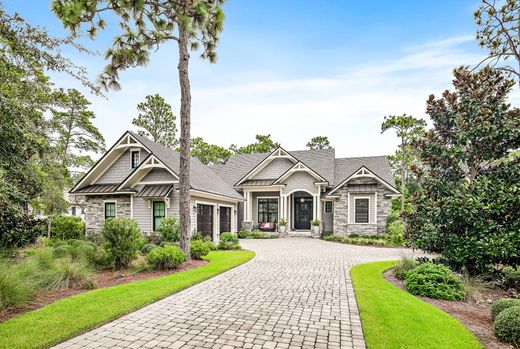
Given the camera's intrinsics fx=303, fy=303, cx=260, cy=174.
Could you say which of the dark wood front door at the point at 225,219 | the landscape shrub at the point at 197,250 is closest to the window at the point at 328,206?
the dark wood front door at the point at 225,219

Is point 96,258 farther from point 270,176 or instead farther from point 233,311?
point 270,176

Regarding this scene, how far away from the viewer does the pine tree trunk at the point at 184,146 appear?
11.3 m

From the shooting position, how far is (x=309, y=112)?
880 inches

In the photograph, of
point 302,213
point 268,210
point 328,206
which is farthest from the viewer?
point 268,210

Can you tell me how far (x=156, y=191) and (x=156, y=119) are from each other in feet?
68.6

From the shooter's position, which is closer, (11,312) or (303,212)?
(11,312)

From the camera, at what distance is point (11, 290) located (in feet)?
18.8

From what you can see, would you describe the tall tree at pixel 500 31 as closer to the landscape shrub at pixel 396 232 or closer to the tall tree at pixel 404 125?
the landscape shrub at pixel 396 232

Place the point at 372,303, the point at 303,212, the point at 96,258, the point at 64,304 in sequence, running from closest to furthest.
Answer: the point at 64,304, the point at 372,303, the point at 96,258, the point at 303,212

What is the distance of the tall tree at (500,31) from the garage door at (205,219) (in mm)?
14200

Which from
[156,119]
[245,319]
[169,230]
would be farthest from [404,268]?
[156,119]

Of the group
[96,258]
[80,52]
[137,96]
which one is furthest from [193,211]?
[137,96]

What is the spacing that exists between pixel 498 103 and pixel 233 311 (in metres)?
9.49

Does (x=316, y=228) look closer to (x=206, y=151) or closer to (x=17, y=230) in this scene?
(x=17, y=230)
